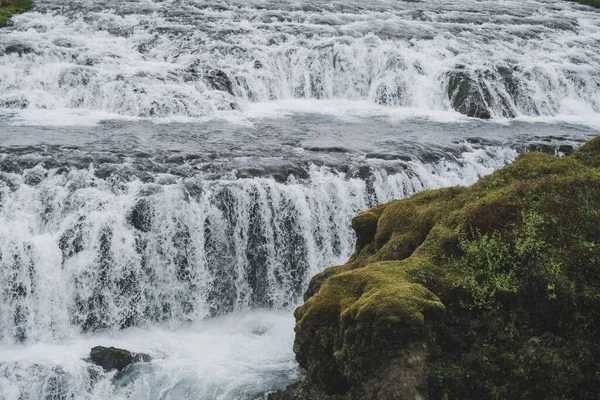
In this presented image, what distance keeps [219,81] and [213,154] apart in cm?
823

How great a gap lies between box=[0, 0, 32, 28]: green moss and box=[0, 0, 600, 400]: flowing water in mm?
784

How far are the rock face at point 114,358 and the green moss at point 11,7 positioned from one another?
945 inches

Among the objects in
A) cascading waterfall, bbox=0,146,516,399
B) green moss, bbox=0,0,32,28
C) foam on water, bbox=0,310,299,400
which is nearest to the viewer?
foam on water, bbox=0,310,299,400

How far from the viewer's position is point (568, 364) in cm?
746

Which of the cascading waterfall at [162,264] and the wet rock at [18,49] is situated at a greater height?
the wet rock at [18,49]

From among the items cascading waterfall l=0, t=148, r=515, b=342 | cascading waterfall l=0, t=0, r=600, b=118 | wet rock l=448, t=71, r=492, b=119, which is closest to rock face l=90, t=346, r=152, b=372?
cascading waterfall l=0, t=148, r=515, b=342

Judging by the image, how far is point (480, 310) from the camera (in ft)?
27.0

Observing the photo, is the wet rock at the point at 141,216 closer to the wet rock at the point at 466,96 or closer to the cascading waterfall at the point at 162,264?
the cascading waterfall at the point at 162,264

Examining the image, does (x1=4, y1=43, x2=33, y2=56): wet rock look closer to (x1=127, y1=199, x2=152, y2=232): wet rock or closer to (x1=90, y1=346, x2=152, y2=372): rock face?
(x1=127, y1=199, x2=152, y2=232): wet rock

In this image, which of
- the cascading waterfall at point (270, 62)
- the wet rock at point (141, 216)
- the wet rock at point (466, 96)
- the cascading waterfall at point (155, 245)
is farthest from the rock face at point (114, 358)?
the wet rock at point (466, 96)

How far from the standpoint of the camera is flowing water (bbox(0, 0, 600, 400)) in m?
13.6

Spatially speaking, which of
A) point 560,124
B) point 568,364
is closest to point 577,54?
point 560,124

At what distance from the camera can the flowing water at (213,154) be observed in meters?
13.6

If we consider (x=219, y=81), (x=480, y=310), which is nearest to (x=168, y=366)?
(x=480, y=310)
